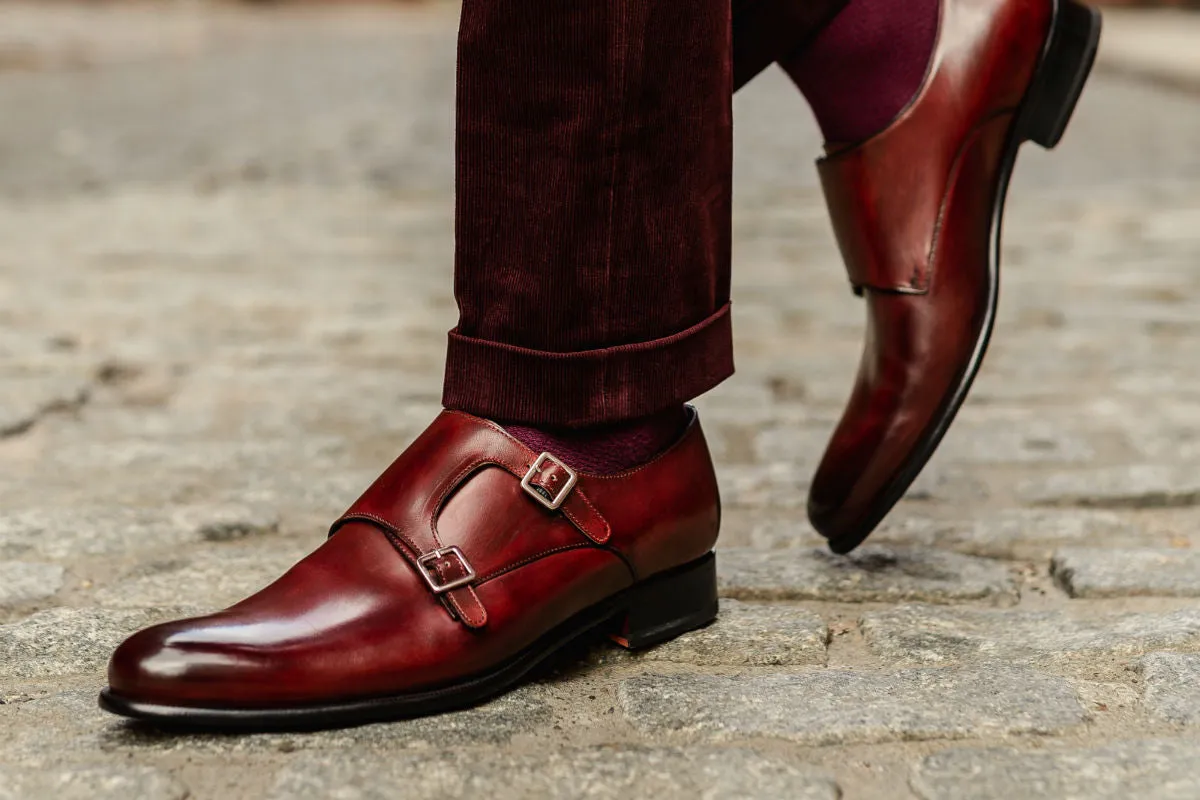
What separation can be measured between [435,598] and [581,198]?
39 cm

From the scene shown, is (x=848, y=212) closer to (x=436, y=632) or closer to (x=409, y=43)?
(x=436, y=632)

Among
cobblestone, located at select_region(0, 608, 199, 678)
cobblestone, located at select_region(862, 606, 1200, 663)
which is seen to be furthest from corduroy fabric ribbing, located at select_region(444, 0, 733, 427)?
cobblestone, located at select_region(0, 608, 199, 678)

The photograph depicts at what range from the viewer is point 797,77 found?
156cm

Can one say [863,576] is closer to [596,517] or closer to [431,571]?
[596,517]

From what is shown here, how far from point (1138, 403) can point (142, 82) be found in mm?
7801

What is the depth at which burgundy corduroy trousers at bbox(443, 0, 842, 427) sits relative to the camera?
1172 mm

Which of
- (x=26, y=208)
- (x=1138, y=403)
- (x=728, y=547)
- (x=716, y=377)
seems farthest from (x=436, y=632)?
(x=26, y=208)

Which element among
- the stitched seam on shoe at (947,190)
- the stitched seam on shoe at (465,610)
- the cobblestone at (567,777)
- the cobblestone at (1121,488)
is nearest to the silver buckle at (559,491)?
the stitched seam on shoe at (465,610)

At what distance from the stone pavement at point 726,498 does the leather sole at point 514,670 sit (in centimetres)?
2

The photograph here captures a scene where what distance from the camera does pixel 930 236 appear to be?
4.89 feet

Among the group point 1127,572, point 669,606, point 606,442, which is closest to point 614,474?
point 606,442

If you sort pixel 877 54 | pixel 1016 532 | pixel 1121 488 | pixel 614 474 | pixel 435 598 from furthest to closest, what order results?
pixel 1121 488 < pixel 1016 532 < pixel 877 54 < pixel 614 474 < pixel 435 598

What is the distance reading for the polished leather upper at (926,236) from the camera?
1469 mm

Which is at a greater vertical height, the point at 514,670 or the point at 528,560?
the point at 528,560
